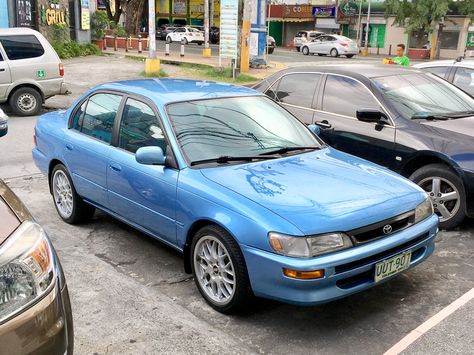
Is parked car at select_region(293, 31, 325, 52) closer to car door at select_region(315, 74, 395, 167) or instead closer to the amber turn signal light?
car door at select_region(315, 74, 395, 167)

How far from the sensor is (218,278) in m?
3.71

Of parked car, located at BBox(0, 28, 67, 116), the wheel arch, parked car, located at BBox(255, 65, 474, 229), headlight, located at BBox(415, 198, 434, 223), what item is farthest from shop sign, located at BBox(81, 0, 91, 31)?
headlight, located at BBox(415, 198, 434, 223)

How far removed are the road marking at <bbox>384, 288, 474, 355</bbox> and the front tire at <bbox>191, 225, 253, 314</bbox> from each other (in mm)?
974

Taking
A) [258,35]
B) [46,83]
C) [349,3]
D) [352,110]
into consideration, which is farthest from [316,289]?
[349,3]

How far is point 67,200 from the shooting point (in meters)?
5.49

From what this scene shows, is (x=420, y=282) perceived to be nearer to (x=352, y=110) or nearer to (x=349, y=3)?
(x=352, y=110)

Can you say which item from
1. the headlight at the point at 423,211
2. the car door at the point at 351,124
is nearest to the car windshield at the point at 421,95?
the car door at the point at 351,124

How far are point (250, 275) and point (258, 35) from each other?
19.3 meters

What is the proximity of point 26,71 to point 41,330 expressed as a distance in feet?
35.8

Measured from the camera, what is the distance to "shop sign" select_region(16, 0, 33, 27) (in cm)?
1991

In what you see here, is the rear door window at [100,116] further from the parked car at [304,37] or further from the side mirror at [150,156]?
the parked car at [304,37]

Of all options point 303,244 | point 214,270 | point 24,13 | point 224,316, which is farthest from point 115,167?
point 24,13

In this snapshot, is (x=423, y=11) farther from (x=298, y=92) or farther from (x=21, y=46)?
(x=298, y=92)

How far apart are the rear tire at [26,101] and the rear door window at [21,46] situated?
2.42 ft
